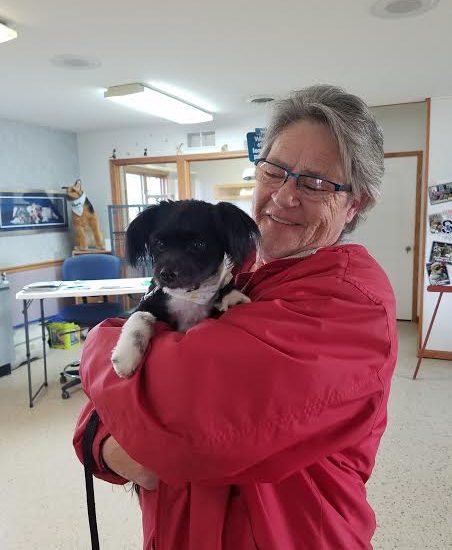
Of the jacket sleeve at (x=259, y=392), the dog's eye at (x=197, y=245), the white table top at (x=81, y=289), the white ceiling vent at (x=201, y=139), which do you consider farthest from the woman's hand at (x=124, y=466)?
the white ceiling vent at (x=201, y=139)

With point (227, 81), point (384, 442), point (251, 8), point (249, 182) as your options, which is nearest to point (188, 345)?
point (251, 8)

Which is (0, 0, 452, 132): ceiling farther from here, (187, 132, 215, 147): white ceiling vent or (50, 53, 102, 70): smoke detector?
(187, 132, 215, 147): white ceiling vent

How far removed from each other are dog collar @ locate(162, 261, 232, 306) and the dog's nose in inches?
1.4

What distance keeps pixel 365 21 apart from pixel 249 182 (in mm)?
3854

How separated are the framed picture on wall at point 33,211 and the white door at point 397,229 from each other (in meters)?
3.94

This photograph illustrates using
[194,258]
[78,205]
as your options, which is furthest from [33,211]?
[194,258]

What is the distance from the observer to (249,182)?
6.35 metres

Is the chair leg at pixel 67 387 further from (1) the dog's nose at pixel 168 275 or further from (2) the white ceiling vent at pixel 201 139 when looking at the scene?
(2) the white ceiling vent at pixel 201 139

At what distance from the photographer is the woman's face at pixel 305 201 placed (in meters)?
1.02

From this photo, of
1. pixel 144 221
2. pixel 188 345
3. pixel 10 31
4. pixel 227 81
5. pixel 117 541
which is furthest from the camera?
pixel 227 81

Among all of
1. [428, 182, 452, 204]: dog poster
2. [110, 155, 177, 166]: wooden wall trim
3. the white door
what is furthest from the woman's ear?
[110, 155, 177, 166]: wooden wall trim

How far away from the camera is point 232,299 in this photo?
110 cm

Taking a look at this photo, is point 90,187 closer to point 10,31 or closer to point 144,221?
point 10,31

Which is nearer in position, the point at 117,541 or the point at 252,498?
the point at 252,498
